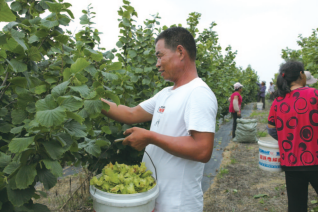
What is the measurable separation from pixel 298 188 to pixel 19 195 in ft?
7.88

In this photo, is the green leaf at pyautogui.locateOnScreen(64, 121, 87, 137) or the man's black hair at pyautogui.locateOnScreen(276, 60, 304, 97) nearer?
the green leaf at pyautogui.locateOnScreen(64, 121, 87, 137)

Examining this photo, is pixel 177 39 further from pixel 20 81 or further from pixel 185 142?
pixel 20 81

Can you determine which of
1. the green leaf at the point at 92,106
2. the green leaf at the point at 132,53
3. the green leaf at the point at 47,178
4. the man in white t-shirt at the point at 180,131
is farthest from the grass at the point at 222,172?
the green leaf at the point at 47,178

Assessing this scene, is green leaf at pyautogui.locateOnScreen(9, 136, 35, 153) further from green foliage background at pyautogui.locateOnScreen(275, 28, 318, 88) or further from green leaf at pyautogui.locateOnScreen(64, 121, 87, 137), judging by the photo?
green foliage background at pyautogui.locateOnScreen(275, 28, 318, 88)

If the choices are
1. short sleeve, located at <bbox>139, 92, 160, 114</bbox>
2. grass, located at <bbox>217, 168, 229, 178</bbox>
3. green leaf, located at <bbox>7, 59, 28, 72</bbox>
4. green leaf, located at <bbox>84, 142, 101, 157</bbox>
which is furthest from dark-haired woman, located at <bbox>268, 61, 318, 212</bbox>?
grass, located at <bbox>217, 168, 229, 178</bbox>

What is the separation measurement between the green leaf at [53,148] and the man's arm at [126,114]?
83cm

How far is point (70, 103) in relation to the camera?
928mm

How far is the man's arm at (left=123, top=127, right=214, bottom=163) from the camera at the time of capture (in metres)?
1.31

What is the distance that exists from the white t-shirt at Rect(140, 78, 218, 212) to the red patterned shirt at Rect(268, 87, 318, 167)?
1.27 metres

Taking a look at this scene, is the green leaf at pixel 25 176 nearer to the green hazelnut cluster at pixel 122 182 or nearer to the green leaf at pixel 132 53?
the green hazelnut cluster at pixel 122 182

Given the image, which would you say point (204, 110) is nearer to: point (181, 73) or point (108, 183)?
point (181, 73)

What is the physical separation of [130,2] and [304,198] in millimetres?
2700

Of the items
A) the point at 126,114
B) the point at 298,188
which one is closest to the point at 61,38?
the point at 126,114

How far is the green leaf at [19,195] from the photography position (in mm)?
940
